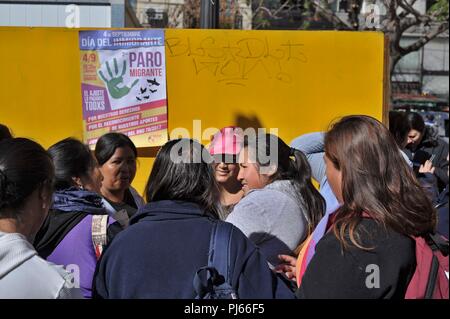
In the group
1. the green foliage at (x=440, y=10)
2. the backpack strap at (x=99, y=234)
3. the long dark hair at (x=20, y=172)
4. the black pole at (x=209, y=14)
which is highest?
the green foliage at (x=440, y=10)

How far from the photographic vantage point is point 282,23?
85.8ft

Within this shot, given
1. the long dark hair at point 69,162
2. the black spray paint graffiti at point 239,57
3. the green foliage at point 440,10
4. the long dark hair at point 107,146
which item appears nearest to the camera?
the long dark hair at point 69,162

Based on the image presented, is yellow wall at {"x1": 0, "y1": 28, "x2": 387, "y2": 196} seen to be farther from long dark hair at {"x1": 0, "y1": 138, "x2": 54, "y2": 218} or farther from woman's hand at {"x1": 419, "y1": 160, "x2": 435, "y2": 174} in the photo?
long dark hair at {"x1": 0, "y1": 138, "x2": 54, "y2": 218}

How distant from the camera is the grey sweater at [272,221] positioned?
300 cm

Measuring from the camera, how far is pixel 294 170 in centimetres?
346

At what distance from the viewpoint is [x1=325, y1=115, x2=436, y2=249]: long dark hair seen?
2336 millimetres

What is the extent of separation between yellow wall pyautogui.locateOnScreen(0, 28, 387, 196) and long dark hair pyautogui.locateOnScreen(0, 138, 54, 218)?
10.9 feet

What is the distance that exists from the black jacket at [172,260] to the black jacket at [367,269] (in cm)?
26

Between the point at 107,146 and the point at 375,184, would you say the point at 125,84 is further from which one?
the point at 375,184

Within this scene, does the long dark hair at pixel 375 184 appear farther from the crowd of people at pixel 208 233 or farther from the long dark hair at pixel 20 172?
the long dark hair at pixel 20 172

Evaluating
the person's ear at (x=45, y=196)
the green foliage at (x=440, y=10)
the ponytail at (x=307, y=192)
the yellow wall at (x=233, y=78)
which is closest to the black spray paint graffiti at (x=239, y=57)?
the yellow wall at (x=233, y=78)

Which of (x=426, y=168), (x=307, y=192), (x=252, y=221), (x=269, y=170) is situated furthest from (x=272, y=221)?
(x=426, y=168)

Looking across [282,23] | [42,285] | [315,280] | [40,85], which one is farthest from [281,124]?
[282,23]

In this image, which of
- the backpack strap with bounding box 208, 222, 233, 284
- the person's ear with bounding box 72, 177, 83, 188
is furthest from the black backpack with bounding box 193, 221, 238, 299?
the person's ear with bounding box 72, 177, 83, 188
